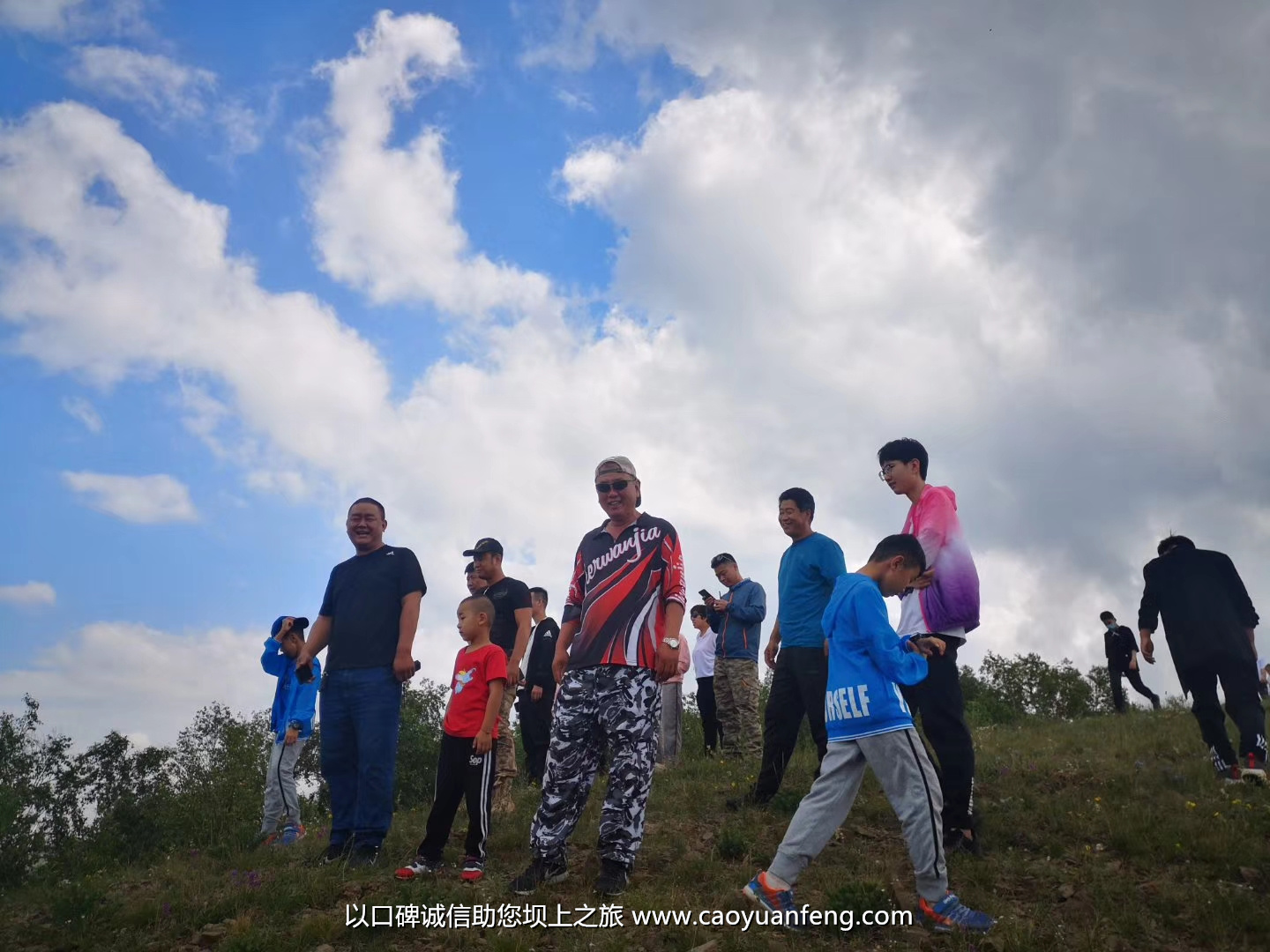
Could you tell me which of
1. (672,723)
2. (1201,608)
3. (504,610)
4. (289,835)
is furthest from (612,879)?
(672,723)

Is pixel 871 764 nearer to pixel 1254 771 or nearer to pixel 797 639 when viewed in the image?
pixel 797 639

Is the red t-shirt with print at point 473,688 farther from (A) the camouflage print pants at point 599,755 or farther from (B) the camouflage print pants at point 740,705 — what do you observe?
(B) the camouflage print pants at point 740,705

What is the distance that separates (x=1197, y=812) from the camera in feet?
21.8

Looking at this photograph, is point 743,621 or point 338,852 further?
point 743,621

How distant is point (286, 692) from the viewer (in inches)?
356

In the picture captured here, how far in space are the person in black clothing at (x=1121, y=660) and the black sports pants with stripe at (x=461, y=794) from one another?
15883mm

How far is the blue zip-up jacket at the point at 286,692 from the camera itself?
896cm

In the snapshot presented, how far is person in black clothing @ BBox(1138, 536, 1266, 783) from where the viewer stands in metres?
7.50

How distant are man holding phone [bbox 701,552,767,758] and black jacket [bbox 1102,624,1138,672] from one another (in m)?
10.6

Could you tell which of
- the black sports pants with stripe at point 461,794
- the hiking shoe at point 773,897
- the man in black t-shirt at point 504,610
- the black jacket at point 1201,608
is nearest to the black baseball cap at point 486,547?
the man in black t-shirt at point 504,610

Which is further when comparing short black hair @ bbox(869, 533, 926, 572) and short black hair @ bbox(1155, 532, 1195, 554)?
short black hair @ bbox(1155, 532, 1195, 554)

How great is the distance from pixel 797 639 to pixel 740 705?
168 inches

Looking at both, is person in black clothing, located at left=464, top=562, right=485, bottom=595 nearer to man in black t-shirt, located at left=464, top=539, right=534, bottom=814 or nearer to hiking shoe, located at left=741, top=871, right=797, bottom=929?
man in black t-shirt, located at left=464, top=539, right=534, bottom=814

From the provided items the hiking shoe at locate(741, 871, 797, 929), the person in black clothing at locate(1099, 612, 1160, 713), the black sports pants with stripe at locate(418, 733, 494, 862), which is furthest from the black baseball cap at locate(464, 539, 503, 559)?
the person in black clothing at locate(1099, 612, 1160, 713)
